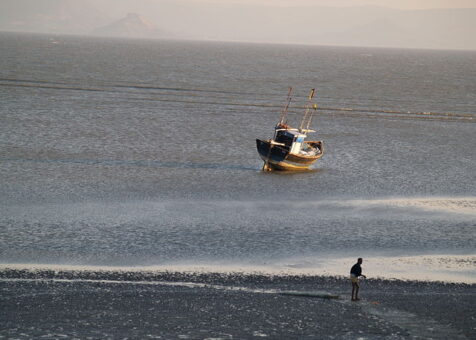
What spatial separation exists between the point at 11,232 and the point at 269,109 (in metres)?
57.9

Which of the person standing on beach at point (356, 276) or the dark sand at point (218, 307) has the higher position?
the person standing on beach at point (356, 276)

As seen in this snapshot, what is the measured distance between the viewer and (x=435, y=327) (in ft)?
79.5

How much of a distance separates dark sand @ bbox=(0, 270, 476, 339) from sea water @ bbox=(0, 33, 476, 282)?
1.82 meters

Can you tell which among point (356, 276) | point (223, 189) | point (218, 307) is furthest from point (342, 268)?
point (223, 189)

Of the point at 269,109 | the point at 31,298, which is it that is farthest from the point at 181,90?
the point at 31,298

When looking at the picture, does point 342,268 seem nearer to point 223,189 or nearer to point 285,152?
point 223,189

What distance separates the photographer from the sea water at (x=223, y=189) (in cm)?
3275

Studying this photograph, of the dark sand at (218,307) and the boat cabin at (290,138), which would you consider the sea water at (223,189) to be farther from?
the boat cabin at (290,138)

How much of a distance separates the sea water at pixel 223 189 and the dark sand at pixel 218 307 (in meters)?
1.82

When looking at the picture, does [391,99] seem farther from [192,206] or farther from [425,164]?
[192,206]

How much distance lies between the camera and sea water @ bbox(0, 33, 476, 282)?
1289 inches

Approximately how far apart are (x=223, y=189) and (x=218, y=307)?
21.0 meters

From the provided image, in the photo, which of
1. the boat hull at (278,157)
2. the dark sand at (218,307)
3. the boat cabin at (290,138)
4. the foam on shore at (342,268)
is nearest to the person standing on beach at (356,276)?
the dark sand at (218,307)

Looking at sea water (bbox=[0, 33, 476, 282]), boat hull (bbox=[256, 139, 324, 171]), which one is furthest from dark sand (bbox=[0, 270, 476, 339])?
boat hull (bbox=[256, 139, 324, 171])
